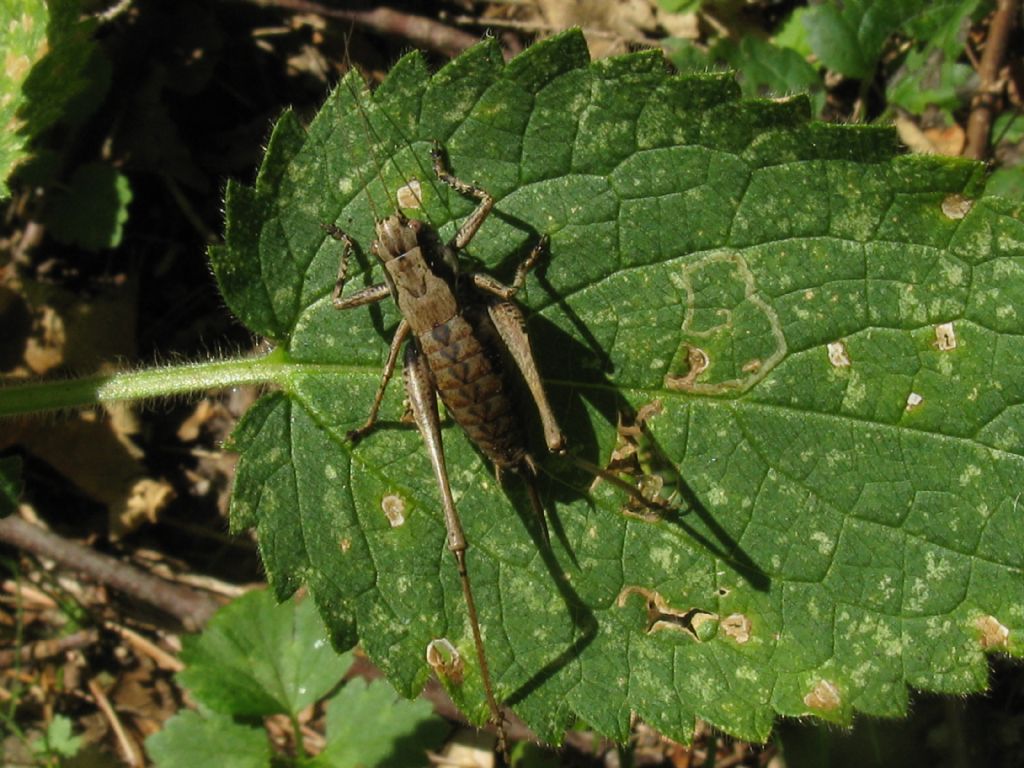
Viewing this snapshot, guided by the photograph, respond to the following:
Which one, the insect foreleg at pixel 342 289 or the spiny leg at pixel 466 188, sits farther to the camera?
the insect foreleg at pixel 342 289

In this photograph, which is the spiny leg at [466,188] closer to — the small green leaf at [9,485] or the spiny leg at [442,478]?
the spiny leg at [442,478]

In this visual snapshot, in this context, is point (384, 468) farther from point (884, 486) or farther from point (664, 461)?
point (884, 486)

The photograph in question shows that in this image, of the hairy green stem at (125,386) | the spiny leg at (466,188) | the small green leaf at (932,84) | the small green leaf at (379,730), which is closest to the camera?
the spiny leg at (466,188)

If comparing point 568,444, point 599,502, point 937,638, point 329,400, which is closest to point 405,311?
point 329,400

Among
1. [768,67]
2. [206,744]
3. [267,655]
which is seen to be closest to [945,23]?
[768,67]

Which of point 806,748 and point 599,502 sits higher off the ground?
point 599,502

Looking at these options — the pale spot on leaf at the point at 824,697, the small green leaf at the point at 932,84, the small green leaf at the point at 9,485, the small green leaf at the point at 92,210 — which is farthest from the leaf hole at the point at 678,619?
the small green leaf at the point at 92,210

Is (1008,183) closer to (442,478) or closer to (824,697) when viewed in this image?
(824,697)
